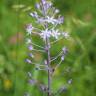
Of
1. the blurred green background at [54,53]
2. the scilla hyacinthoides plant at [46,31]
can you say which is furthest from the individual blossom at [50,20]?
the blurred green background at [54,53]

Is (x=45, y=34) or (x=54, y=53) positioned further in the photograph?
(x=54, y=53)

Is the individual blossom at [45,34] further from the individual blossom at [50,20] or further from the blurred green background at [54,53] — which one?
the blurred green background at [54,53]

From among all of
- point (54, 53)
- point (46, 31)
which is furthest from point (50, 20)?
point (54, 53)

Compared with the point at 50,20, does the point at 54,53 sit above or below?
below

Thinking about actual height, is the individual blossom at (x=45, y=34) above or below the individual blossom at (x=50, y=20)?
below

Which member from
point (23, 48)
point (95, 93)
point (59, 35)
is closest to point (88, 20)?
point (23, 48)

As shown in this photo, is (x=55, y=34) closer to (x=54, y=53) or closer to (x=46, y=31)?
(x=46, y=31)

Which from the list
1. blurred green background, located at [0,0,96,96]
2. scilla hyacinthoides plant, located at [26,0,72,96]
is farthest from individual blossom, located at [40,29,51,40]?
blurred green background, located at [0,0,96,96]

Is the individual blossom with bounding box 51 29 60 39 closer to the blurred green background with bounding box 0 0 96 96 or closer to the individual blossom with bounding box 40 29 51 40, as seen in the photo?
the individual blossom with bounding box 40 29 51 40

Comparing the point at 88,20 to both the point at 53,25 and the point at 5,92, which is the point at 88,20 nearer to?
the point at 5,92
